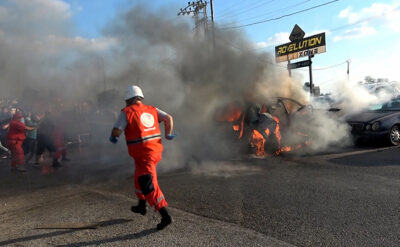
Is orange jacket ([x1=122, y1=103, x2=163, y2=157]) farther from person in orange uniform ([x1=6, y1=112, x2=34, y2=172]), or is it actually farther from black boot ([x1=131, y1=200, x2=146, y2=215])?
person in orange uniform ([x1=6, y1=112, x2=34, y2=172])

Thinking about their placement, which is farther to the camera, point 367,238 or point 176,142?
point 176,142

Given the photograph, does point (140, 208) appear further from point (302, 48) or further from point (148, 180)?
point (302, 48)

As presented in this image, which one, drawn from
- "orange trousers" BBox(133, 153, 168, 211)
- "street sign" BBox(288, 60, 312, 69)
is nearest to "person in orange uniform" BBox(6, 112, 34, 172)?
"orange trousers" BBox(133, 153, 168, 211)

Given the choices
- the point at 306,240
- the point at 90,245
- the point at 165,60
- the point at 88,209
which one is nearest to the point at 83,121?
the point at 165,60

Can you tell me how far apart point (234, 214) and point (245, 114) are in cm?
422

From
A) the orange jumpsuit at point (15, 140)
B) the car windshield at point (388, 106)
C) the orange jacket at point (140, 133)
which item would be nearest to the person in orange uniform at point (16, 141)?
the orange jumpsuit at point (15, 140)

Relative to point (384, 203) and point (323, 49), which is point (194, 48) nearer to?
point (384, 203)

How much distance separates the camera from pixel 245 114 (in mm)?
7543

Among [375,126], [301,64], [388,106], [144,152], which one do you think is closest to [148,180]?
[144,152]

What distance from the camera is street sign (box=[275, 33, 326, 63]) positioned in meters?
17.3

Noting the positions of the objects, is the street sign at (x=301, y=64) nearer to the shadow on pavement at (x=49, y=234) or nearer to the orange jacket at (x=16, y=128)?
the orange jacket at (x=16, y=128)

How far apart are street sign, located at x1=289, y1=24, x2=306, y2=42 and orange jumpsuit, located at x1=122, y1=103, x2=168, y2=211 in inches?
597

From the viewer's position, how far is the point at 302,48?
1811 cm

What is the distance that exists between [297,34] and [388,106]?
9.25 m
